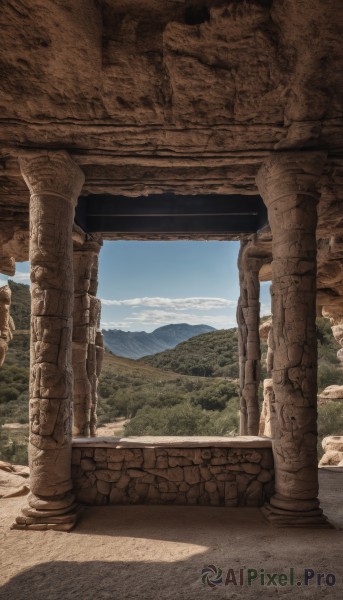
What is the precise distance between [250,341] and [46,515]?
6.28 m

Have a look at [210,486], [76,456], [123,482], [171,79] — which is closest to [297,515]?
[210,486]

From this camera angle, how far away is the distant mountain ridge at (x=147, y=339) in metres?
130

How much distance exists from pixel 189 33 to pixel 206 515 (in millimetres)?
5330

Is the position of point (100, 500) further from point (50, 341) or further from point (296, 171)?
point (296, 171)

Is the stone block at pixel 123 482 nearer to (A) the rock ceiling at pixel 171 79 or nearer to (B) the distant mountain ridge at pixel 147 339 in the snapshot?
(A) the rock ceiling at pixel 171 79

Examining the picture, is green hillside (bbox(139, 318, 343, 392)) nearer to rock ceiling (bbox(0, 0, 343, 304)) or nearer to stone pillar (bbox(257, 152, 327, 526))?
stone pillar (bbox(257, 152, 327, 526))

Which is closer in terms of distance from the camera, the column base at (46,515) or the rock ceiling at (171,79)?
the rock ceiling at (171,79)

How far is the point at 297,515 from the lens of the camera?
5.09 metres

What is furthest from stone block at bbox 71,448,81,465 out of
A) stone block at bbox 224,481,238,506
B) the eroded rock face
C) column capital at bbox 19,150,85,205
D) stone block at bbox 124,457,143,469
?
the eroded rock face

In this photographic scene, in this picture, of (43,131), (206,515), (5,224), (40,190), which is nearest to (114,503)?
(206,515)

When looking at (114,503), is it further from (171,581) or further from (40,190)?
(40,190)

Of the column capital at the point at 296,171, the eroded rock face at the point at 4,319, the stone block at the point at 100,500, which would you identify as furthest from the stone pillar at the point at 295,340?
the eroded rock face at the point at 4,319

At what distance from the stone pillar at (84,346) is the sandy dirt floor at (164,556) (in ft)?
10.9

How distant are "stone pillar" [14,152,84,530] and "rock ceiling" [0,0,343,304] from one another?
42cm
